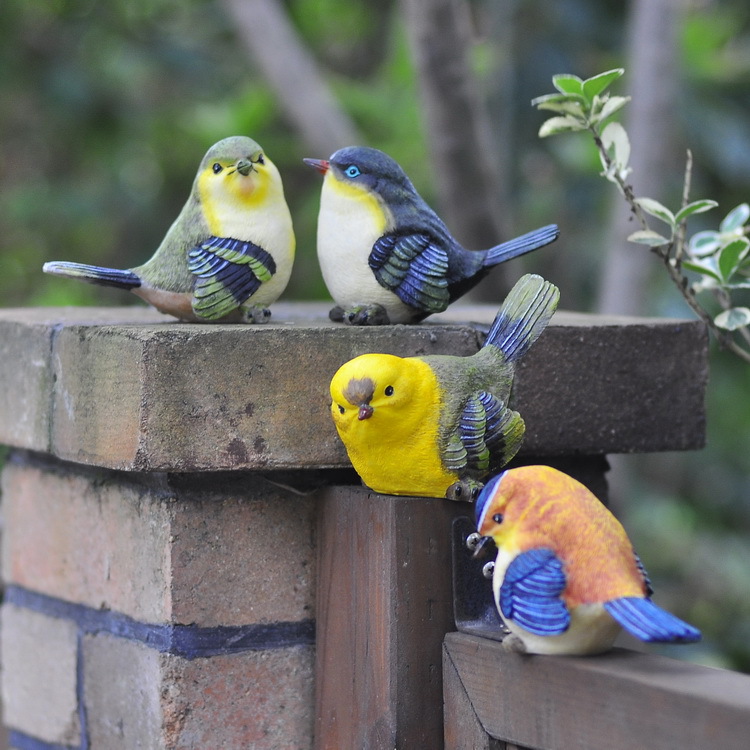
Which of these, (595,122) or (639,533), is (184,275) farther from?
(639,533)

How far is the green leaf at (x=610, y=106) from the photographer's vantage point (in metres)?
1.78

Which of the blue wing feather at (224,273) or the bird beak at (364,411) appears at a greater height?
the blue wing feather at (224,273)

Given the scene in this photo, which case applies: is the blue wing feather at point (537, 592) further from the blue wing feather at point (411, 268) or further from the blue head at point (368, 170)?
the blue head at point (368, 170)

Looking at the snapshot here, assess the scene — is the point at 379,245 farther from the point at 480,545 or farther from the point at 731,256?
the point at 731,256

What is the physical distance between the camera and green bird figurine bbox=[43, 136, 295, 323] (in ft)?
5.53

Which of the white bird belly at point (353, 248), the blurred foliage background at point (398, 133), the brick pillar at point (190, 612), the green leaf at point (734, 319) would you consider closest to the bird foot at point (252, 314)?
the white bird belly at point (353, 248)

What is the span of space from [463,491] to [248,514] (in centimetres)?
34

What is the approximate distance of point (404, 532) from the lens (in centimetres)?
153

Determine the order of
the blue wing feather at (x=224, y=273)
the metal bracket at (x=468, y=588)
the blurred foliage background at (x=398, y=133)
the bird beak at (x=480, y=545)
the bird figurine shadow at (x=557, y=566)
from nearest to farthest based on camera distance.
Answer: the bird figurine shadow at (x=557, y=566) < the bird beak at (x=480, y=545) < the metal bracket at (x=468, y=588) < the blue wing feather at (x=224, y=273) < the blurred foliage background at (x=398, y=133)

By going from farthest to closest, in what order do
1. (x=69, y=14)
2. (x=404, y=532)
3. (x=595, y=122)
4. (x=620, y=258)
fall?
(x=69, y=14)
(x=620, y=258)
(x=595, y=122)
(x=404, y=532)

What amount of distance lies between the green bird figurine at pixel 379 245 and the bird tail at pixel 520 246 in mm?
69

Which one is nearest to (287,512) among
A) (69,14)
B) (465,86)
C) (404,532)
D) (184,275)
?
(404,532)

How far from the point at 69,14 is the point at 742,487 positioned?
374cm

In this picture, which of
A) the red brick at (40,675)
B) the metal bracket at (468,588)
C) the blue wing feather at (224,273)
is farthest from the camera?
the red brick at (40,675)
